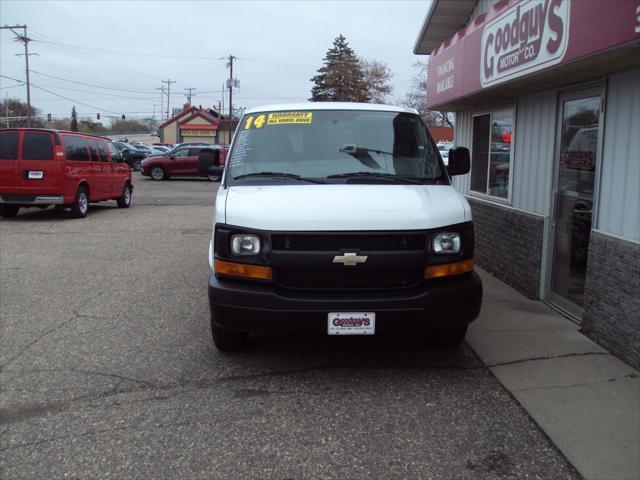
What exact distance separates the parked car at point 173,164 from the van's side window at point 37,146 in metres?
16.0

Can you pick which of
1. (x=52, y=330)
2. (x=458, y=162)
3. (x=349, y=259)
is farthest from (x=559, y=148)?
(x=52, y=330)

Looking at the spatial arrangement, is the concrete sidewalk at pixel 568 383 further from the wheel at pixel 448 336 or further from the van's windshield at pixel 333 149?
the van's windshield at pixel 333 149

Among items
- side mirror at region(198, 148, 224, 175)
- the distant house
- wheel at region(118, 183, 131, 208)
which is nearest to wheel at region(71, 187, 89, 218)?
wheel at region(118, 183, 131, 208)

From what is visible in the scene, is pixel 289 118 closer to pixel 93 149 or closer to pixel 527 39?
pixel 527 39

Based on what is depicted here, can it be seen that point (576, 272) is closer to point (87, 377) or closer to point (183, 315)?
point (183, 315)

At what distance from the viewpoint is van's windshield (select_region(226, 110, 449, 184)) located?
15.8 ft

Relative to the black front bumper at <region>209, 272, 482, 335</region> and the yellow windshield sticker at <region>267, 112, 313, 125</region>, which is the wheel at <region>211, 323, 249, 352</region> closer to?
the black front bumper at <region>209, 272, 482, 335</region>

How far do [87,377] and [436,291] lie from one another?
2658mm

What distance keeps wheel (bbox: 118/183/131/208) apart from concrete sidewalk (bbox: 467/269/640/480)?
1271 centimetres

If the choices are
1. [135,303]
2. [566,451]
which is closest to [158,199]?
[135,303]

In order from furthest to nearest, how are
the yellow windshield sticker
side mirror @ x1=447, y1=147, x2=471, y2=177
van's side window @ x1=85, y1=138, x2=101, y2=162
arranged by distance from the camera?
van's side window @ x1=85, y1=138, x2=101, y2=162, side mirror @ x1=447, y1=147, x2=471, y2=177, the yellow windshield sticker

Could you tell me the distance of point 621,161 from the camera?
4.82 m

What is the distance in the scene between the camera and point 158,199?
64.7 ft

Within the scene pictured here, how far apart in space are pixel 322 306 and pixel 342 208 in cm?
68
